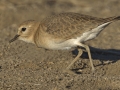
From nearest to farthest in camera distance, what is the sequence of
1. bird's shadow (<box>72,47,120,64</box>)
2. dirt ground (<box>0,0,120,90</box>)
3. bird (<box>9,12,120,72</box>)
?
1. dirt ground (<box>0,0,120,90</box>)
2. bird (<box>9,12,120,72</box>)
3. bird's shadow (<box>72,47,120,64</box>)

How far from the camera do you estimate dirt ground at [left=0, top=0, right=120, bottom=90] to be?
6.21 metres

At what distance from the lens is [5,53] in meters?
A: 8.06

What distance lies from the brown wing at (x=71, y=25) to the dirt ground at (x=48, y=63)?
2.05 feet

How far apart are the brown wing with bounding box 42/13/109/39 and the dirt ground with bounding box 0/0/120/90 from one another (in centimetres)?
63

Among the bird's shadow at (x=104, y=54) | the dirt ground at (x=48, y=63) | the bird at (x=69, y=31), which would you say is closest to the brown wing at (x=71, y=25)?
the bird at (x=69, y=31)

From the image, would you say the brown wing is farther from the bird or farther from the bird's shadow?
the bird's shadow

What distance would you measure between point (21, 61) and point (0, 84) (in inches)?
54.7

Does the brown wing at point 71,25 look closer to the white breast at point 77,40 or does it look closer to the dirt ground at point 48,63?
the white breast at point 77,40

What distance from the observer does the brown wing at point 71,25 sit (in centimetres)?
703

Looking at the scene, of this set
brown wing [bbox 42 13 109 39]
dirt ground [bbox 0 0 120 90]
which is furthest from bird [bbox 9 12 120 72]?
dirt ground [bbox 0 0 120 90]

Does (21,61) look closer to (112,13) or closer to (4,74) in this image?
(4,74)

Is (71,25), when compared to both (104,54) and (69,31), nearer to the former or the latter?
(69,31)

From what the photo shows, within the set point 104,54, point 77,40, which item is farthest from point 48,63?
point 104,54

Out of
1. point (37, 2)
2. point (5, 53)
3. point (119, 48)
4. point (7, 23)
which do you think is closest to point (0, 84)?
point (5, 53)
